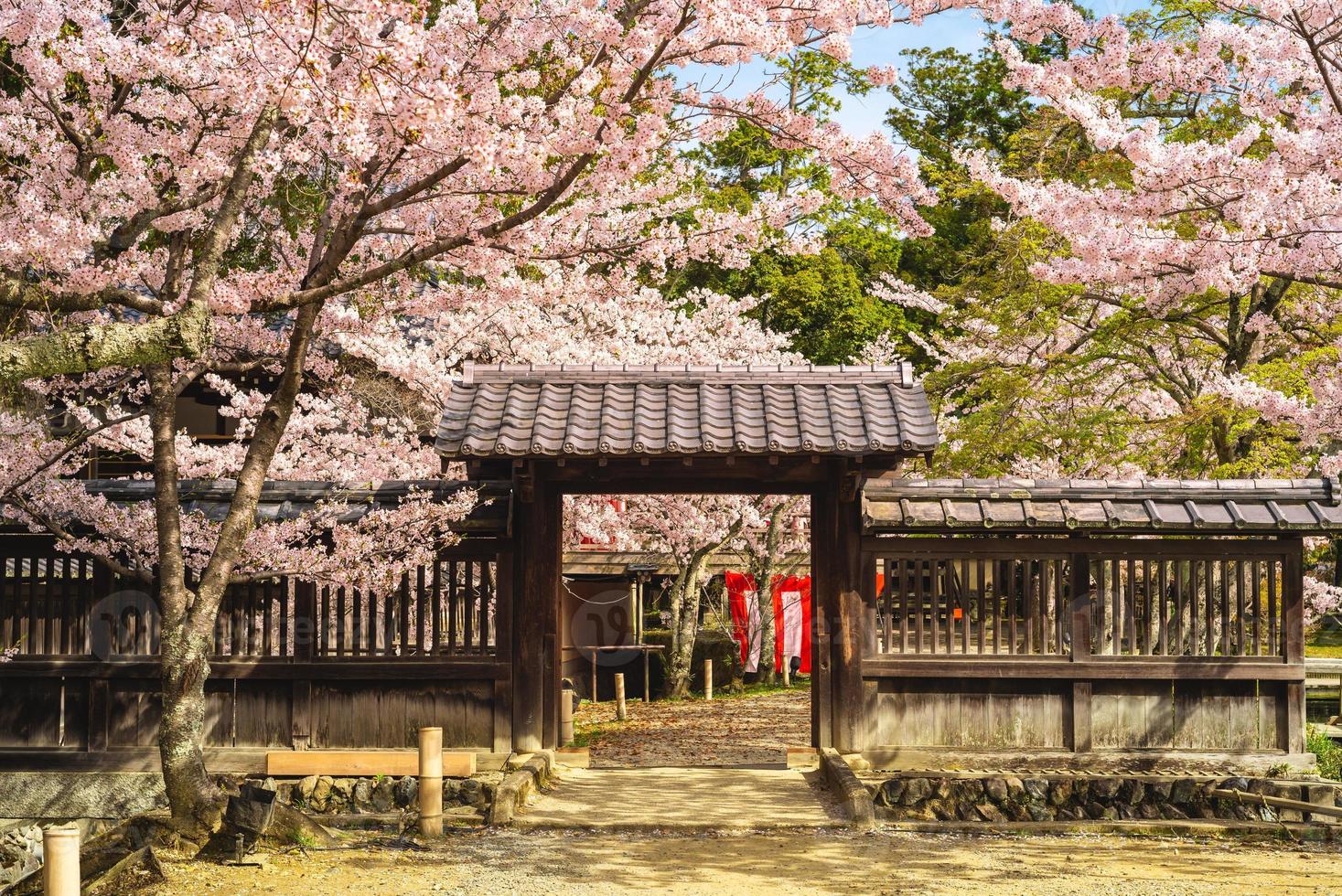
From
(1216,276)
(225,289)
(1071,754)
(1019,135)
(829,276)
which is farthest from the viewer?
(829,276)

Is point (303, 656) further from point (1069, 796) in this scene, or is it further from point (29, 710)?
point (1069, 796)

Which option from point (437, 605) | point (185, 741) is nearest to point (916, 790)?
point (437, 605)

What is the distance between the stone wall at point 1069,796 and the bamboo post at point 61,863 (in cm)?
684

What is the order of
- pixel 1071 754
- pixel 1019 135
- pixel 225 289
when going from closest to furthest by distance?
pixel 225 289
pixel 1071 754
pixel 1019 135

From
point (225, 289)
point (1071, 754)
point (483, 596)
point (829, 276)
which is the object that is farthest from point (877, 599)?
point (829, 276)

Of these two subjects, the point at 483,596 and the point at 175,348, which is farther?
the point at 483,596

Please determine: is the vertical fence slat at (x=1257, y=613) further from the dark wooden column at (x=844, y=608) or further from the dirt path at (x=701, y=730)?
the dirt path at (x=701, y=730)

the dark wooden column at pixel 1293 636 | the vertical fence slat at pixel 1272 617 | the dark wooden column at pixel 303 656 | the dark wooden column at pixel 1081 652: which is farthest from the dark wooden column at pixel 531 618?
the dark wooden column at pixel 1293 636

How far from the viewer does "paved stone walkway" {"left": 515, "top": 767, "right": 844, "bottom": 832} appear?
936 cm

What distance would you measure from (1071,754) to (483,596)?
216 inches

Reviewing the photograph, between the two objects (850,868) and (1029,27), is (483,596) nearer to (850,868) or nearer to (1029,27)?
(850,868)

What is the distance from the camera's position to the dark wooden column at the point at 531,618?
1111 centimetres

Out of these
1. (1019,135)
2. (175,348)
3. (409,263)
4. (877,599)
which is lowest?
(877,599)

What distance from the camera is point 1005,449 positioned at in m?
14.8
